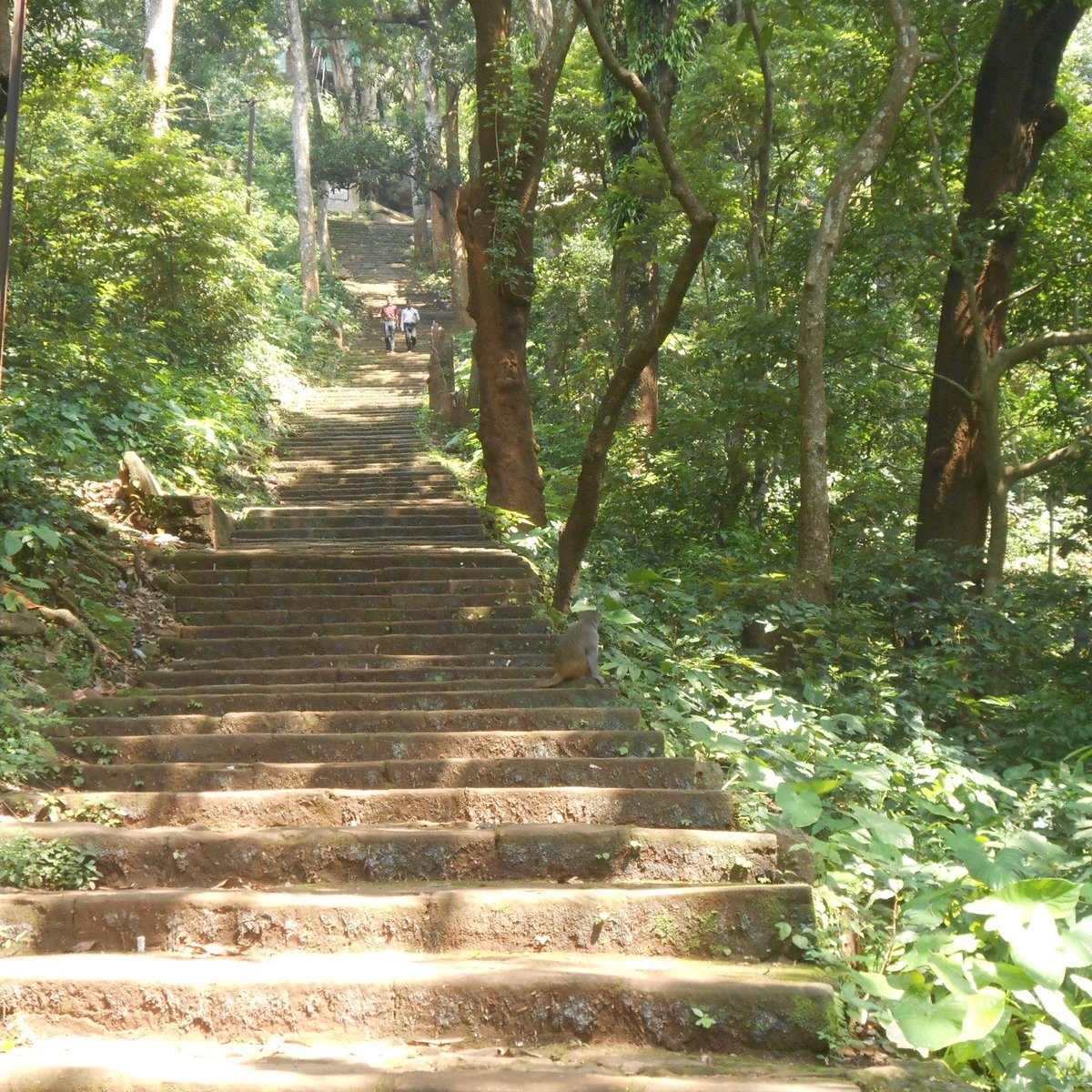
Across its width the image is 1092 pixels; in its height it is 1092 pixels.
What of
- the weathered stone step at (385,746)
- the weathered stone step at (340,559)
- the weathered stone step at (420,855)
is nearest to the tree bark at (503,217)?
the weathered stone step at (340,559)

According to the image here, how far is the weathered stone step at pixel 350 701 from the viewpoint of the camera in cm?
538

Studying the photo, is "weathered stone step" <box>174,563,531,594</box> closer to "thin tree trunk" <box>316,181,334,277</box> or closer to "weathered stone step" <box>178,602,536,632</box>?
"weathered stone step" <box>178,602,536,632</box>

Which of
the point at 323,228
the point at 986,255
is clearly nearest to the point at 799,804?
the point at 986,255

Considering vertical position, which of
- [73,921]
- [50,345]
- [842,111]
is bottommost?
[73,921]

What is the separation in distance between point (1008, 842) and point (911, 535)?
7148 millimetres

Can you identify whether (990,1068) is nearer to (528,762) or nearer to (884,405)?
(528,762)

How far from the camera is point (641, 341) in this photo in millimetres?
6172

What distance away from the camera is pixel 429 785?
176 inches

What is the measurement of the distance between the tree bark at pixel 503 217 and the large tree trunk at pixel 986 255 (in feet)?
11.6

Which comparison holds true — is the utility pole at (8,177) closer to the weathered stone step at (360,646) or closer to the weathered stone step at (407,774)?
the weathered stone step at (407,774)

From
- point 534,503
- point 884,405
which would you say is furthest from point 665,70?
point 534,503

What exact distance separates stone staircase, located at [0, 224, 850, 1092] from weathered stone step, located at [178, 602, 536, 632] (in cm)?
116

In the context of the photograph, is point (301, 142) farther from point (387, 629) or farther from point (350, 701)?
point (350, 701)

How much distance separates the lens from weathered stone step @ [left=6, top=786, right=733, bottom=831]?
13.3 feet
